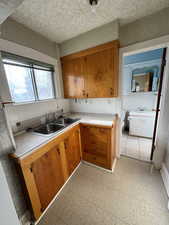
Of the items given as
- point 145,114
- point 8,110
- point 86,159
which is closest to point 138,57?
point 145,114

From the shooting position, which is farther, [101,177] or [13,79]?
[101,177]

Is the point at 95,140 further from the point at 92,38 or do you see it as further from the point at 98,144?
the point at 92,38

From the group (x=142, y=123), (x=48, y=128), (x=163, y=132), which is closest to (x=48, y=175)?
(x=48, y=128)

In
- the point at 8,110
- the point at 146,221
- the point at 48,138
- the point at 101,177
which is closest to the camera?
the point at 146,221

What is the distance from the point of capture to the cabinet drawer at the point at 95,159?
1.87m

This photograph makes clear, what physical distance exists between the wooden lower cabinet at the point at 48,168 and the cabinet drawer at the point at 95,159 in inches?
13.5

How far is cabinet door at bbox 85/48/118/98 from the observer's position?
1.68m

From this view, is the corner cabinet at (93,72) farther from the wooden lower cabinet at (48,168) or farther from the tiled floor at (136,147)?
the tiled floor at (136,147)

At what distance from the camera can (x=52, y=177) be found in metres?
1.37

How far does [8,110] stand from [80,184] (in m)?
1.64

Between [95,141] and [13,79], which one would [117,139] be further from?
[13,79]

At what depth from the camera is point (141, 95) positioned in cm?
304

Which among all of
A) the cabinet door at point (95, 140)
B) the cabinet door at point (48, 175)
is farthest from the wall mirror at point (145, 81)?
the cabinet door at point (48, 175)

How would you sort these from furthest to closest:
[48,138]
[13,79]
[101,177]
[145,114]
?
1. [145,114]
2. [101,177]
3. [13,79]
4. [48,138]
